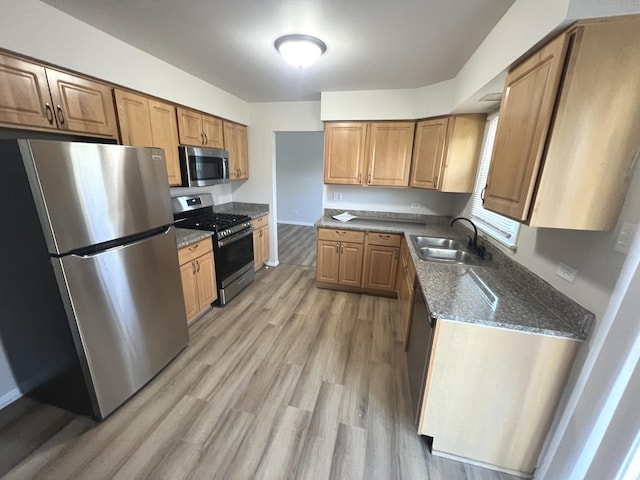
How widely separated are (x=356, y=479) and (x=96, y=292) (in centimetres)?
180

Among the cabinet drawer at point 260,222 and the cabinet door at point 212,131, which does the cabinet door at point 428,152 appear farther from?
the cabinet door at point 212,131

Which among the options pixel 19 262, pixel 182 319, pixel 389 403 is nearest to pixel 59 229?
pixel 19 262

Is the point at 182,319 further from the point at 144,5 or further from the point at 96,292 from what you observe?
the point at 144,5

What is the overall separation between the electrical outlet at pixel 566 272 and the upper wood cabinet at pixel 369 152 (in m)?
2.00

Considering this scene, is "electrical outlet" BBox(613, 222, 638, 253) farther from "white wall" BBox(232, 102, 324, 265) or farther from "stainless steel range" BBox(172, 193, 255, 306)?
"white wall" BBox(232, 102, 324, 265)

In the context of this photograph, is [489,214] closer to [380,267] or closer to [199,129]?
[380,267]

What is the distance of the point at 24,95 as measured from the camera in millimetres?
1464

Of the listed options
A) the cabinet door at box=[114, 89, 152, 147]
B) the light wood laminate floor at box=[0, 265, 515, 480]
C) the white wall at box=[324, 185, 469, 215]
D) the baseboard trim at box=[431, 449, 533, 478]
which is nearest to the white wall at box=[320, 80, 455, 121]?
the white wall at box=[324, 185, 469, 215]

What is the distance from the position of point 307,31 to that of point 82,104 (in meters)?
1.64

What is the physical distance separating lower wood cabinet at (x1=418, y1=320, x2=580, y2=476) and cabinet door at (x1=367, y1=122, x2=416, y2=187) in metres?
2.24

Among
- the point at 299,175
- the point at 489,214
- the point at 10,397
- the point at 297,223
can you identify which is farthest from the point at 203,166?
the point at 297,223

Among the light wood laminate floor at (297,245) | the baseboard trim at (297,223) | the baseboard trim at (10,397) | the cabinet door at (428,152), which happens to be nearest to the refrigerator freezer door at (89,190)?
the baseboard trim at (10,397)

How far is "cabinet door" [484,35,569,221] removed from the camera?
1047 mm

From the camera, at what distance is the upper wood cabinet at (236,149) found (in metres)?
3.36
